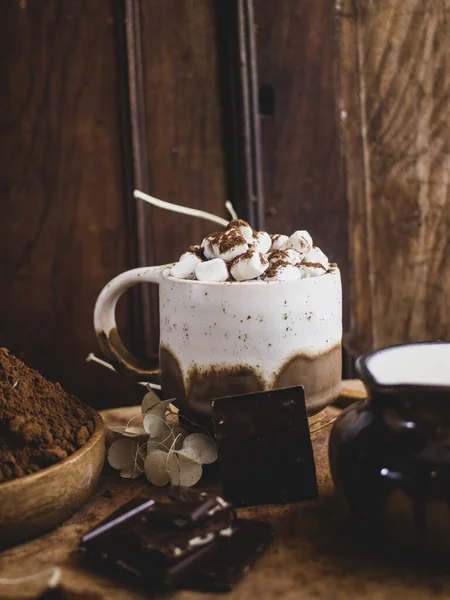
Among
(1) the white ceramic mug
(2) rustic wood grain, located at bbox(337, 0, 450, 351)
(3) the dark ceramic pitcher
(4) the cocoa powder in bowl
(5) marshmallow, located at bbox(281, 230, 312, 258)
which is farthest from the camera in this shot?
(2) rustic wood grain, located at bbox(337, 0, 450, 351)

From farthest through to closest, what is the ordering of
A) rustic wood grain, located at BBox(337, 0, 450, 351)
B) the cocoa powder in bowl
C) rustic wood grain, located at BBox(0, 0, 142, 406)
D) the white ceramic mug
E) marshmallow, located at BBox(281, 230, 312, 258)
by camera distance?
rustic wood grain, located at BBox(337, 0, 450, 351) → rustic wood grain, located at BBox(0, 0, 142, 406) → marshmallow, located at BBox(281, 230, 312, 258) → the white ceramic mug → the cocoa powder in bowl

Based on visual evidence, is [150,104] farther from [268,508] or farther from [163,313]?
[268,508]

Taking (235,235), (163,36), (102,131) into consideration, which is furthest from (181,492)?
(163,36)

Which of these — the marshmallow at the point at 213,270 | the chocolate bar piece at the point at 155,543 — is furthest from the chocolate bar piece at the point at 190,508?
the marshmallow at the point at 213,270

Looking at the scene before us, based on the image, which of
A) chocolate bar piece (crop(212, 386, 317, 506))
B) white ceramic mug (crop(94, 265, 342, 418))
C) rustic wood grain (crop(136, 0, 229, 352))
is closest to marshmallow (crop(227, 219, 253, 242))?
white ceramic mug (crop(94, 265, 342, 418))

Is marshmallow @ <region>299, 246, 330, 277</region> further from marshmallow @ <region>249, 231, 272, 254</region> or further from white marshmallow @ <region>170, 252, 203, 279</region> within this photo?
white marshmallow @ <region>170, 252, 203, 279</region>

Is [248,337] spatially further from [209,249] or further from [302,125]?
[302,125]
